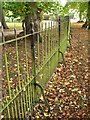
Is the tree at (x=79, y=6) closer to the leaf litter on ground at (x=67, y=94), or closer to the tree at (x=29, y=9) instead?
the tree at (x=29, y=9)

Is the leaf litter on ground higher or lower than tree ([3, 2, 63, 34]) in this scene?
lower

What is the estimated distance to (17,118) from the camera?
2.93m

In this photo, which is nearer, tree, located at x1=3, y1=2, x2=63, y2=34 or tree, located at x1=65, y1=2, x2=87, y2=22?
tree, located at x1=3, y1=2, x2=63, y2=34

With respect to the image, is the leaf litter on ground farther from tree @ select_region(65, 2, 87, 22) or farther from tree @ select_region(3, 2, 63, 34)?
tree @ select_region(65, 2, 87, 22)

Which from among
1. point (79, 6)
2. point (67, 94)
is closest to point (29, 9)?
point (67, 94)

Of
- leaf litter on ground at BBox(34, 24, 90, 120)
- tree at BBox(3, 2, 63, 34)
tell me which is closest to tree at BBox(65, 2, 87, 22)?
tree at BBox(3, 2, 63, 34)

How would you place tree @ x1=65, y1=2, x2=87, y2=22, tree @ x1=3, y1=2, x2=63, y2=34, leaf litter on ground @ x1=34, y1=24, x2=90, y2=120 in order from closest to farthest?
leaf litter on ground @ x1=34, y1=24, x2=90, y2=120, tree @ x1=3, y1=2, x2=63, y2=34, tree @ x1=65, y1=2, x2=87, y2=22

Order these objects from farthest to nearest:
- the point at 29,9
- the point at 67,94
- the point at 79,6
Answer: the point at 79,6
the point at 29,9
the point at 67,94

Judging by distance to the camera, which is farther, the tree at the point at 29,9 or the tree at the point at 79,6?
the tree at the point at 79,6

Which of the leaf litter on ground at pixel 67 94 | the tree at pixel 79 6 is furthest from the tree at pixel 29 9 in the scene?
the tree at pixel 79 6

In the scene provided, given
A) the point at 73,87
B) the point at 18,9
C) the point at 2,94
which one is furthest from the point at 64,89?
the point at 18,9

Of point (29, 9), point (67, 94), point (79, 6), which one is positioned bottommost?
point (67, 94)

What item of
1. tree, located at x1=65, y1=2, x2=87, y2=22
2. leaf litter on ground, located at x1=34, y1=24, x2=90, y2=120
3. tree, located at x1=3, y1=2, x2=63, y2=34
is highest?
tree, located at x1=65, y1=2, x2=87, y2=22

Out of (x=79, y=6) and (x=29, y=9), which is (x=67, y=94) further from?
(x=79, y=6)
